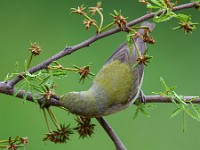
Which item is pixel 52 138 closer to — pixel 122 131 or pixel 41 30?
pixel 122 131

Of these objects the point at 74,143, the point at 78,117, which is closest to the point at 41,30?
the point at 74,143

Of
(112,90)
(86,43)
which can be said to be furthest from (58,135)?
(112,90)

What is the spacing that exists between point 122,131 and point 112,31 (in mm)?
2506

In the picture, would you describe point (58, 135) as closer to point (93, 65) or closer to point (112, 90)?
point (112, 90)

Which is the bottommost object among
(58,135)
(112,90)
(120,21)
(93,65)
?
(58,135)

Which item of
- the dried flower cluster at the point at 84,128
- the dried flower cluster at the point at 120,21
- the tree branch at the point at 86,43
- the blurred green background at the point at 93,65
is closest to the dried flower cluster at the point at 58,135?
the dried flower cluster at the point at 84,128

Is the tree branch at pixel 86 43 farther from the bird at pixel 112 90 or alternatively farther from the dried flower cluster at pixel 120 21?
the bird at pixel 112 90

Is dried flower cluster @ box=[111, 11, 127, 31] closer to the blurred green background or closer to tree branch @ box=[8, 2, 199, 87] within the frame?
tree branch @ box=[8, 2, 199, 87]

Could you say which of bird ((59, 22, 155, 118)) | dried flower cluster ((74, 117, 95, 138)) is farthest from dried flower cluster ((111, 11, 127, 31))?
bird ((59, 22, 155, 118))

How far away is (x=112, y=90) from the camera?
9.41 ft

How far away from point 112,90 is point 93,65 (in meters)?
1.95

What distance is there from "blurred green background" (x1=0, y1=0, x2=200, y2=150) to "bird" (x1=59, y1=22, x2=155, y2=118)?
4.47 ft

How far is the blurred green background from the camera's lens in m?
4.53

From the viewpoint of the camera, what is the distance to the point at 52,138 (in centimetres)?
217
